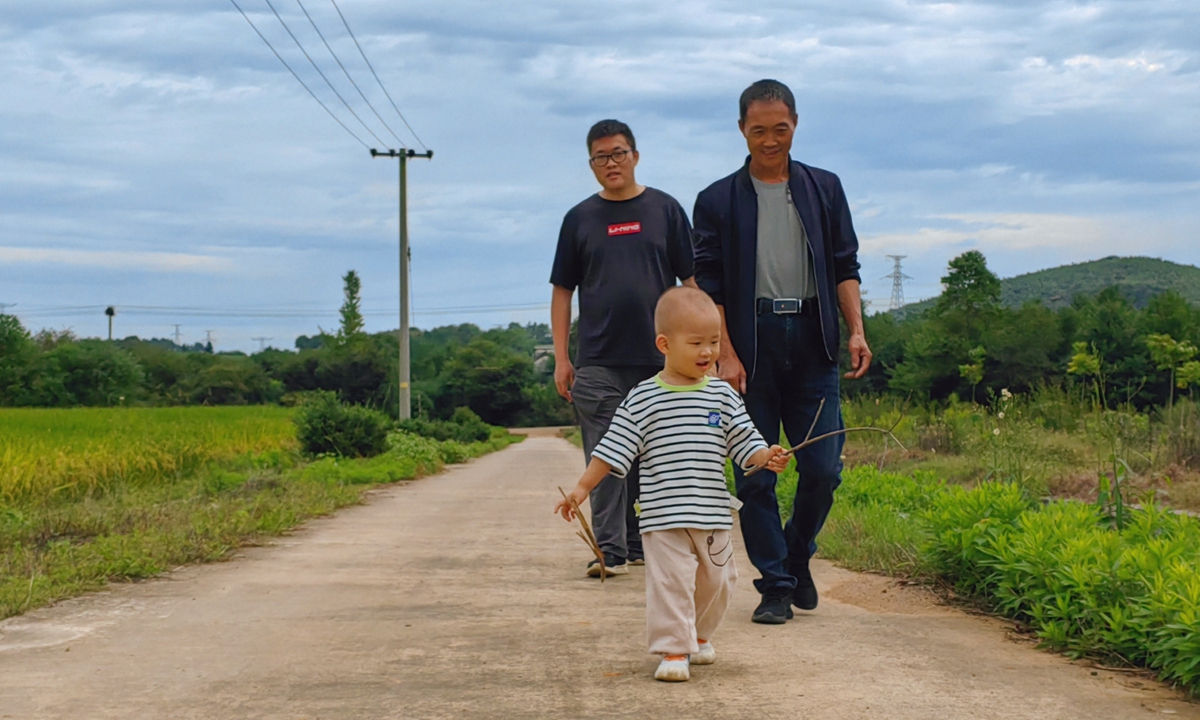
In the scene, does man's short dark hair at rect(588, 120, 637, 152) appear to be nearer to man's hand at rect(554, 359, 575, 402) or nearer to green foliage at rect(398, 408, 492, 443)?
man's hand at rect(554, 359, 575, 402)

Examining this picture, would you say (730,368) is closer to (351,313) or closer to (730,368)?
(730,368)

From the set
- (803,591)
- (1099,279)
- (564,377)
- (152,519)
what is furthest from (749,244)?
(1099,279)

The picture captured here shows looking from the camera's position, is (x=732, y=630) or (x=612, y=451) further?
(x=732, y=630)

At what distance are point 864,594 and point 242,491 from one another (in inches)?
290

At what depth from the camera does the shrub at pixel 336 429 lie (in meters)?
18.7

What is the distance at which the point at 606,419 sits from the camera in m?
6.23

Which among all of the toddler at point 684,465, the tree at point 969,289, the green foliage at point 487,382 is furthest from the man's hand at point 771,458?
the green foliage at point 487,382

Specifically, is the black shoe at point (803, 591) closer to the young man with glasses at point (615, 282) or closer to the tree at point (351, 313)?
the young man with glasses at point (615, 282)

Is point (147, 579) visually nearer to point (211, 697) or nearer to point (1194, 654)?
point (211, 697)

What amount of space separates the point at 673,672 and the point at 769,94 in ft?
7.70

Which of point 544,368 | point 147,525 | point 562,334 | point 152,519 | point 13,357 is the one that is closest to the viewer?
point 562,334

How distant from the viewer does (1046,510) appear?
535 centimetres

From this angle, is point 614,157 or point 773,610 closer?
point 773,610

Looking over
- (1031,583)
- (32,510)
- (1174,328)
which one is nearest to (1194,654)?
(1031,583)
